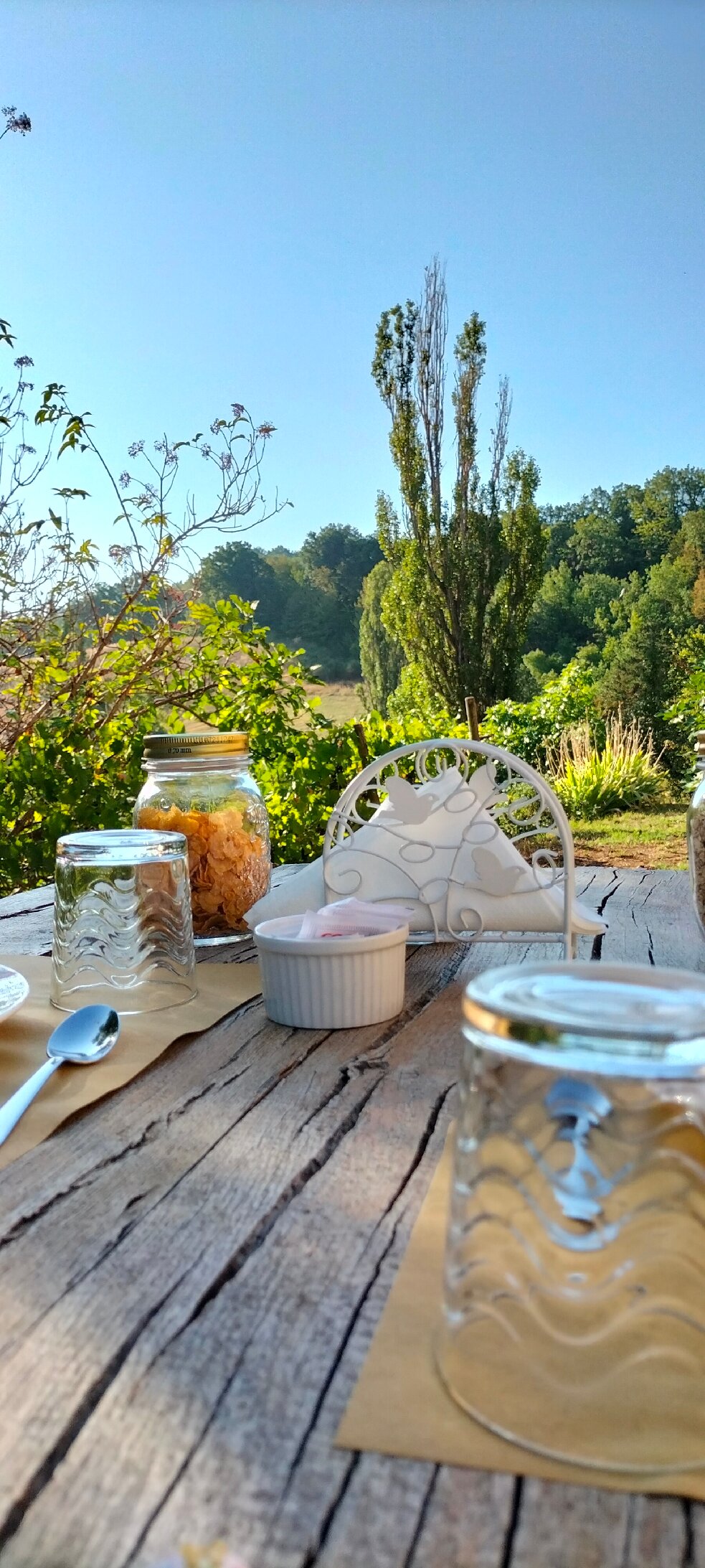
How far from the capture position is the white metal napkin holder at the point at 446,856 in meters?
0.99

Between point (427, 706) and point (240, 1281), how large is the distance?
8.43 metres

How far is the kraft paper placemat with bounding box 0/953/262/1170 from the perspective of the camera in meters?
0.65

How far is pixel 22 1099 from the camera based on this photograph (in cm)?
65

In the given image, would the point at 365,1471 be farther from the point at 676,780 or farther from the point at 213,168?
the point at 213,168

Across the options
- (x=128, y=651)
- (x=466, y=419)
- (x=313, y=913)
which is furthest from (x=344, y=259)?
(x=313, y=913)

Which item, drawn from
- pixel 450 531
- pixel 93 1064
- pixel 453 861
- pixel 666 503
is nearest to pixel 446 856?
pixel 453 861

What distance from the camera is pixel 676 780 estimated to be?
799cm

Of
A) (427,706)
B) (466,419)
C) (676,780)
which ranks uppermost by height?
(466,419)

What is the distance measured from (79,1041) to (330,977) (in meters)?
0.20

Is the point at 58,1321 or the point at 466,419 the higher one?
the point at 466,419

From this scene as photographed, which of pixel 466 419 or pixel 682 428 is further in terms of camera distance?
pixel 682 428

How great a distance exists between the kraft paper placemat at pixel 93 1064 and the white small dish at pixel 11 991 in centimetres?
3

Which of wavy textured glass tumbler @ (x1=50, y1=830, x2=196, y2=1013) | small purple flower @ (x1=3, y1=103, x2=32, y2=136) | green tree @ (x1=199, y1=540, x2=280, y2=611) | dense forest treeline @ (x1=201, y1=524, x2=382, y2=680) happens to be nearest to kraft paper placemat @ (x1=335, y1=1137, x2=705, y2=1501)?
wavy textured glass tumbler @ (x1=50, y1=830, x2=196, y2=1013)

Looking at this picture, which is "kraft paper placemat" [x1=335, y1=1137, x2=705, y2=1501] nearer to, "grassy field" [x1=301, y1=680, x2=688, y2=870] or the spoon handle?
the spoon handle
